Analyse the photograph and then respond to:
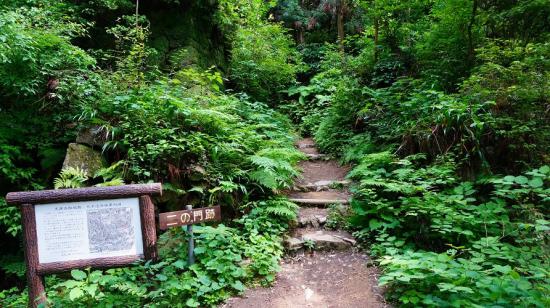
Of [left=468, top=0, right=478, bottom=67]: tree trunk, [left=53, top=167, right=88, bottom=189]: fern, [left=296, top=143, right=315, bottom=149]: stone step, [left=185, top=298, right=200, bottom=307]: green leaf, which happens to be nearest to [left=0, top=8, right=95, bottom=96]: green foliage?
[left=53, top=167, right=88, bottom=189]: fern

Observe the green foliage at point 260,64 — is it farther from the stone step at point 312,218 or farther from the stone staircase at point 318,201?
the stone step at point 312,218

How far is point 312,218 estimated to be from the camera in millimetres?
5285

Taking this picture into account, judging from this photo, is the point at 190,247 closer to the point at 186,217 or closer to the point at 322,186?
the point at 186,217

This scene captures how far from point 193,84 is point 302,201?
4065mm

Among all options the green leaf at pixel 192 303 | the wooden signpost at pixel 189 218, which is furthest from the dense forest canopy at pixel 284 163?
the wooden signpost at pixel 189 218

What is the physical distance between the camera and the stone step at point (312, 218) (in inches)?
206

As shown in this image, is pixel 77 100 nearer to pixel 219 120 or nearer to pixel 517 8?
pixel 219 120

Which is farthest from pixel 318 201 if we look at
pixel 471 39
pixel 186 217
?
pixel 471 39

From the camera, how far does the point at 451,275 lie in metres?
3.07

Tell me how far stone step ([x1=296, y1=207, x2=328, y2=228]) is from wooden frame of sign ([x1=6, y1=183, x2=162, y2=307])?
2454 mm

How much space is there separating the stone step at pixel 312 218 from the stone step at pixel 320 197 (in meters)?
0.23

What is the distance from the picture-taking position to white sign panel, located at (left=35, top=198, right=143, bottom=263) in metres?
3.28

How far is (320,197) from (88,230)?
3845 millimetres

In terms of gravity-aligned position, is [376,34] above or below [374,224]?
above
